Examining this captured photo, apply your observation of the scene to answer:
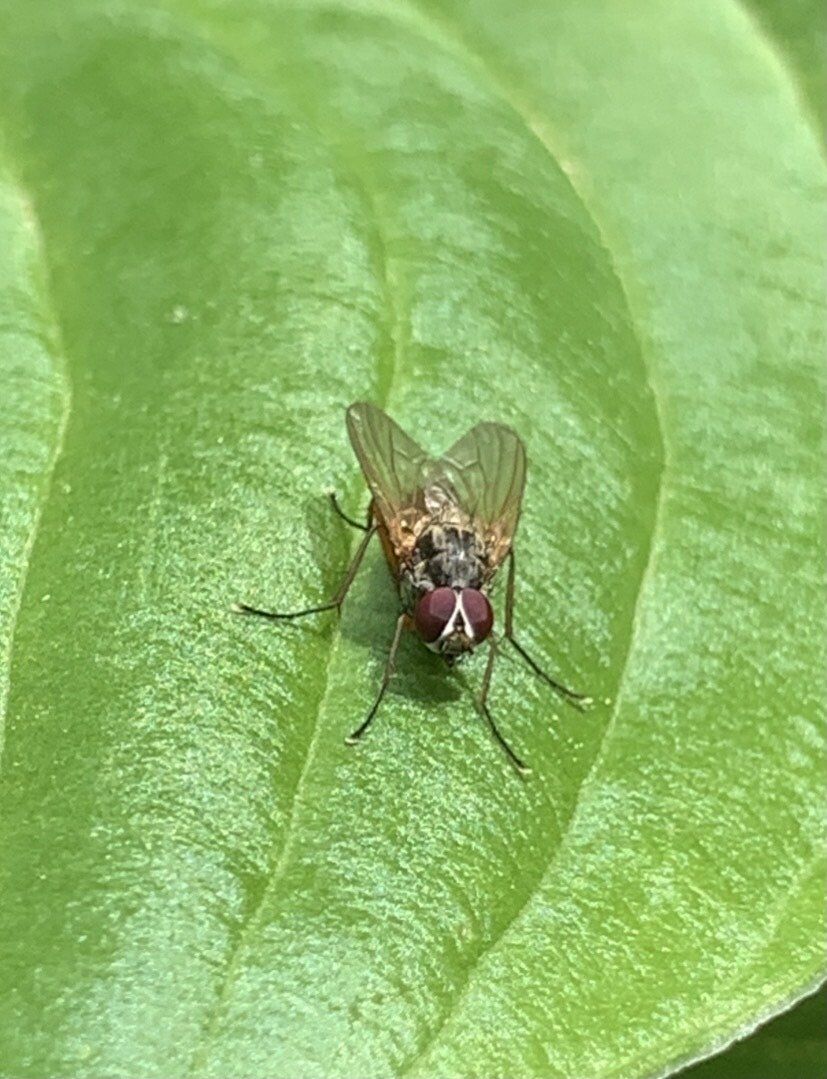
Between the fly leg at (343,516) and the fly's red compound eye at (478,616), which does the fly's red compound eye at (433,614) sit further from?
the fly leg at (343,516)

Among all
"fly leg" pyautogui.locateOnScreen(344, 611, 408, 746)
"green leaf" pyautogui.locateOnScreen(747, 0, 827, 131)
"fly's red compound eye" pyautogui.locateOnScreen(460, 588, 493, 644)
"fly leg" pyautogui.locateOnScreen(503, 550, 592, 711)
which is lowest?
"fly leg" pyautogui.locateOnScreen(344, 611, 408, 746)

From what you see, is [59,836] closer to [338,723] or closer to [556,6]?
[338,723]

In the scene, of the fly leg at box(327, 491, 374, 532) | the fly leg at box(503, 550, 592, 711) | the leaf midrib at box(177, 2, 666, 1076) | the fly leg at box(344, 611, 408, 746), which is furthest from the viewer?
the fly leg at box(327, 491, 374, 532)

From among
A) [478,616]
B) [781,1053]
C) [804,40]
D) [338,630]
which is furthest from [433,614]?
[804,40]

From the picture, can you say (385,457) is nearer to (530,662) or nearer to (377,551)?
(377,551)

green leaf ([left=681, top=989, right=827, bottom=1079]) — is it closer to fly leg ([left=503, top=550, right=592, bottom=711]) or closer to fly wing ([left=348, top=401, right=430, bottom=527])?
fly leg ([left=503, top=550, right=592, bottom=711])

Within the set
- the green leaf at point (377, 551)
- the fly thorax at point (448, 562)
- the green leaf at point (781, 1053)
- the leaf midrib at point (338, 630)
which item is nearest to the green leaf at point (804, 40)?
the green leaf at point (377, 551)

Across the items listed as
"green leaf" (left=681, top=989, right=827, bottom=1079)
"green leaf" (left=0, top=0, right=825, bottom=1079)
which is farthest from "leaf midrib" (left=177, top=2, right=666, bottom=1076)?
"green leaf" (left=681, top=989, right=827, bottom=1079)
